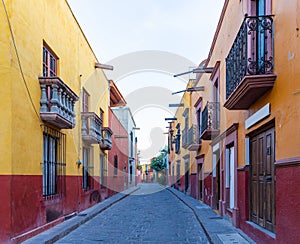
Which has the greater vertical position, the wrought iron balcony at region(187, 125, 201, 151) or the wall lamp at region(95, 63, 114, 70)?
the wall lamp at region(95, 63, 114, 70)

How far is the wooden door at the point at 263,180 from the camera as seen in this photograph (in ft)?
20.4

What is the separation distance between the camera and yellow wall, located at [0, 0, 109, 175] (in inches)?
255

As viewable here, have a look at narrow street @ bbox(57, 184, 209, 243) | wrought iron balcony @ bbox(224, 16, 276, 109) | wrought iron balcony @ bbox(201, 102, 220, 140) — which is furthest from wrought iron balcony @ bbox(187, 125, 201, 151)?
wrought iron balcony @ bbox(224, 16, 276, 109)

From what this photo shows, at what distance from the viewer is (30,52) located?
7.53 meters

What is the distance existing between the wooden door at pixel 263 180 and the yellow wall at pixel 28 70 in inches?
179

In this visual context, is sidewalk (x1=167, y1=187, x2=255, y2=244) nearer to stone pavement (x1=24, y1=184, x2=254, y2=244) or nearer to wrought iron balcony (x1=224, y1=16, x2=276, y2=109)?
stone pavement (x1=24, y1=184, x2=254, y2=244)

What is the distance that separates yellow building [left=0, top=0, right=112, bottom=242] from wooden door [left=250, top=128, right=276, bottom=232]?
4.37 m

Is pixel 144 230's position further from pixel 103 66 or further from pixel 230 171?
pixel 103 66

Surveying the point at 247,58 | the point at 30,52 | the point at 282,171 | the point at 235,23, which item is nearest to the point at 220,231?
the point at 282,171

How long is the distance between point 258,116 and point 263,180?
1.21 m

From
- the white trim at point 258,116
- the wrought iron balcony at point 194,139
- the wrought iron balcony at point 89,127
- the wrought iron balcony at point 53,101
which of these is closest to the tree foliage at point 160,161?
the wrought iron balcony at point 194,139

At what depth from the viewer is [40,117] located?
8055 millimetres

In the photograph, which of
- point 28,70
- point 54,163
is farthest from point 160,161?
point 28,70

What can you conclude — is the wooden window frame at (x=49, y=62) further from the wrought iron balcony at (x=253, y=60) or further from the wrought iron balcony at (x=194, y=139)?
the wrought iron balcony at (x=194, y=139)
